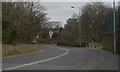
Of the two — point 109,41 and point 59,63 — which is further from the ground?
point 109,41

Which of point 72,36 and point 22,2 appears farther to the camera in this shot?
point 72,36

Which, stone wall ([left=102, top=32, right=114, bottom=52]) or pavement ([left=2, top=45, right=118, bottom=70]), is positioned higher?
stone wall ([left=102, top=32, right=114, bottom=52])

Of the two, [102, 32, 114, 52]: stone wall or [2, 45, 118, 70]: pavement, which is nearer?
[2, 45, 118, 70]: pavement

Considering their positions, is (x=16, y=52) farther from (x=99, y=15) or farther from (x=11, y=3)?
(x=99, y=15)

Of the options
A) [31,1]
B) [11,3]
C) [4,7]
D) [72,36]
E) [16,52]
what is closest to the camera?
[16,52]

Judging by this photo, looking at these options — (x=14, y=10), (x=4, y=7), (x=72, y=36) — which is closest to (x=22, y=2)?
(x=14, y=10)

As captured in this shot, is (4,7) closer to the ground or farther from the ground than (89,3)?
closer to the ground

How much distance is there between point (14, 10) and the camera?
39.1m

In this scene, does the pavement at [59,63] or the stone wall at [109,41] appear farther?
the stone wall at [109,41]

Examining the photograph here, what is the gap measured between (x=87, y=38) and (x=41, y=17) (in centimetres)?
1754

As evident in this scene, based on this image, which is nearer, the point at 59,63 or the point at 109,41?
the point at 59,63

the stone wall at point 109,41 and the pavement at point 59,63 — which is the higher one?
the stone wall at point 109,41

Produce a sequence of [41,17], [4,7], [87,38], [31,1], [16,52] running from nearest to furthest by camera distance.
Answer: [16,52], [4,7], [31,1], [41,17], [87,38]

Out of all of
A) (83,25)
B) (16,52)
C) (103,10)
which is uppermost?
(103,10)
